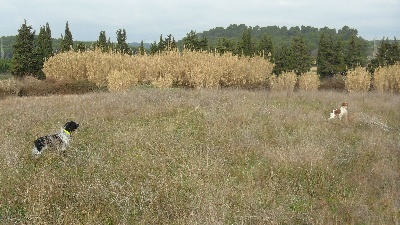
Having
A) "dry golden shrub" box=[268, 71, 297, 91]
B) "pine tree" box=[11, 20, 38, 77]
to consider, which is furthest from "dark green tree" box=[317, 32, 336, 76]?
"pine tree" box=[11, 20, 38, 77]

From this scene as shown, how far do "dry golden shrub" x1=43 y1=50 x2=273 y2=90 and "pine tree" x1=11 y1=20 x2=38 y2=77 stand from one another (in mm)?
6997

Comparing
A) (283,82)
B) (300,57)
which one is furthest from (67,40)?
(300,57)

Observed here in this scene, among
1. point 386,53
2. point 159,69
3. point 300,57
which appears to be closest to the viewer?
point 159,69

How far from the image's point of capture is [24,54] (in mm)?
23578

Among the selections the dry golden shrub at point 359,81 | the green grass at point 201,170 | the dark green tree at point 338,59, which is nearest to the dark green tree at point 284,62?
the dark green tree at point 338,59

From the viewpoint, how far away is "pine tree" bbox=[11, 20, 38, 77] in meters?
23.4

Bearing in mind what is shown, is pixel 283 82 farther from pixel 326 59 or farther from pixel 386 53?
pixel 326 59

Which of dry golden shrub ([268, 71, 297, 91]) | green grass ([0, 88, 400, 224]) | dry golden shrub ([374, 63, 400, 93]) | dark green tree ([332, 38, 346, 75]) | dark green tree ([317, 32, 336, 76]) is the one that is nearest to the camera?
green grass ([0, 88, 400, 224])

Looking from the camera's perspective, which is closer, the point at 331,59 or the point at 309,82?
the point at 309,82

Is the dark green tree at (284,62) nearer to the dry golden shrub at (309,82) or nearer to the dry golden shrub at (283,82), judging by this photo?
the dry golden shrub at (309,82)

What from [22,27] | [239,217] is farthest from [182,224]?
[22,27]

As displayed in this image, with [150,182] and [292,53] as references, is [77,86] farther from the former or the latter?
[292,53]

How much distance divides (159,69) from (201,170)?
13.6 metres

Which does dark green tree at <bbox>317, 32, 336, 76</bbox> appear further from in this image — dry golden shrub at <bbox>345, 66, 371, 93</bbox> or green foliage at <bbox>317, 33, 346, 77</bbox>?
dry golden shrub at <bbox>345, 66, 371, 93</bbox>
